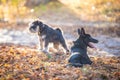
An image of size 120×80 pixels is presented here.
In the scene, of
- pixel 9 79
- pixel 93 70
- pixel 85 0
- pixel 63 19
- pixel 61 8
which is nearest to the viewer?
pixel 9 79

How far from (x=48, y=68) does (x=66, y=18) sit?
12046 mm

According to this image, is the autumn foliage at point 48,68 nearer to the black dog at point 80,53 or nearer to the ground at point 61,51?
the ground at point 61,51

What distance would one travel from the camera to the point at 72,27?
64.7 ft

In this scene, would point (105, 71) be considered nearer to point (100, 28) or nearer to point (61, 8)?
point (100, 28)

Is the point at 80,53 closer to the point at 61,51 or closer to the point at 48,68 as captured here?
the point at 48,68

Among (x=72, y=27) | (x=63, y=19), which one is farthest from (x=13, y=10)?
(x=72, y=27)

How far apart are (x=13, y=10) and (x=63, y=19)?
10.2 feet

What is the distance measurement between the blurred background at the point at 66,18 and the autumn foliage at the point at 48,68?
11.9 feet

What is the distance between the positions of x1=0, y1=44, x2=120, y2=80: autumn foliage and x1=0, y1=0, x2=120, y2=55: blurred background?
3626mm

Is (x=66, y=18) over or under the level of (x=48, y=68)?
over

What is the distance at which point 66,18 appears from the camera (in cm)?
2200

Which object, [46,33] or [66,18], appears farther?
[66,18]

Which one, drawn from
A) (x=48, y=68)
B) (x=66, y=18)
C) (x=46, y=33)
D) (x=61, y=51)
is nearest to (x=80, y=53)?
(x=48, y=68)

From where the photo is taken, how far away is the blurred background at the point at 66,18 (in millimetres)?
17328
